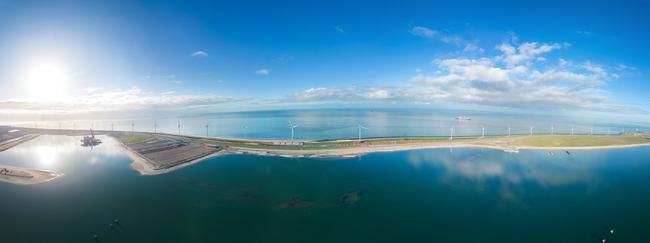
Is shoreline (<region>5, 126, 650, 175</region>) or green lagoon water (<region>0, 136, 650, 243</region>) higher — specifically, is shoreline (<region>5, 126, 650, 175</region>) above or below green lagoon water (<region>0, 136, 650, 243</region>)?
above

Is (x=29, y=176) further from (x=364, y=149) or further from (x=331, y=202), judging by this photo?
(x=364, y=149)

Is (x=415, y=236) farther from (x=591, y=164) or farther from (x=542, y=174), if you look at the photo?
(x=591, y=164)

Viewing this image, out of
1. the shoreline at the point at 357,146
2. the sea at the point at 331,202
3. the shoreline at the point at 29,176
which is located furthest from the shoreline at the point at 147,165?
the shoreline at the point at 29,176

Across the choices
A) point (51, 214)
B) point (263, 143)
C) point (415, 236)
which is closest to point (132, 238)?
point (51, 214)

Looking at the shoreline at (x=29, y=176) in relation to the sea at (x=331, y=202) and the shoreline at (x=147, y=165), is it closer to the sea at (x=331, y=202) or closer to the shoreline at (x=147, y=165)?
the sea at (x=331, y=202)

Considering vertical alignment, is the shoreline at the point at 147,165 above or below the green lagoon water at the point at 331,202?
above

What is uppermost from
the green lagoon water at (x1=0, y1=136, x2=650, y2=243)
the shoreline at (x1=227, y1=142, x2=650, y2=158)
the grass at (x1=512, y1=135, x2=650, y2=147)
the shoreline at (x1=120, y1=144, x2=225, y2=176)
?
the grass at (x1=512, y1=135, x2=650, y2=147)

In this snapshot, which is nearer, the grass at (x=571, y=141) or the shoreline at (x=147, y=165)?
the shoreline at (x=147, y=165)

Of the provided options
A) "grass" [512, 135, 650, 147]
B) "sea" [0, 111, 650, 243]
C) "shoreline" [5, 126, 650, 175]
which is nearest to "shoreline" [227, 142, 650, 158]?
"shoreline" [5, 126, 650, 175]

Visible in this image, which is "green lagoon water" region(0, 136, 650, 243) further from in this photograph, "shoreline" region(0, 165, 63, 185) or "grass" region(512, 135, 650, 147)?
"grass" region(512, 135, 650, 147)
